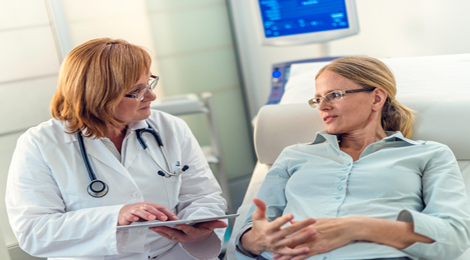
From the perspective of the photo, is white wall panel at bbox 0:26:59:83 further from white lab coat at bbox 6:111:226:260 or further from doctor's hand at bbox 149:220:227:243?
doctor's hand at bbox 149:220:227:243

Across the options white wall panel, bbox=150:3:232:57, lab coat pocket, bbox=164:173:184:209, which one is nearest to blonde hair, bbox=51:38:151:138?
lab coat pocket, bbox=164:173:184:209

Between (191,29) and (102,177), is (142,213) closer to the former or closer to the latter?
(102,177)

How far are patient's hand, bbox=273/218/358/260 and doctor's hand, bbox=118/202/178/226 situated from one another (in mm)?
387

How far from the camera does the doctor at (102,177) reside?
4.45 feet

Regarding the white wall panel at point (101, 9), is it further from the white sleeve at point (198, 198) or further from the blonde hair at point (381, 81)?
the blonde hair at point (381, 81)

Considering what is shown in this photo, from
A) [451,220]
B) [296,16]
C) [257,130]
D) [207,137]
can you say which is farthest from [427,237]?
[207,137]

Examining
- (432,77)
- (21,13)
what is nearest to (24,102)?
(21,13)

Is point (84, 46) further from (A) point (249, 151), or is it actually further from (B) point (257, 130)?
(A) point (249, 151)

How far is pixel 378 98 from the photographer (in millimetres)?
1484

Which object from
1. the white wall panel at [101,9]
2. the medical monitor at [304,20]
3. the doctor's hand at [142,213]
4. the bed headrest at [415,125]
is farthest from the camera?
the white wall panel at [101,9]

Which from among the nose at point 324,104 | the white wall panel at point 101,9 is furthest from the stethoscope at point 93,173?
the white wall panel at point 101,9

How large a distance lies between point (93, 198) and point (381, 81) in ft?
3.36

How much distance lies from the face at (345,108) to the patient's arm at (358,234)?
403 mm

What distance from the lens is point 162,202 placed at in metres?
1.53
